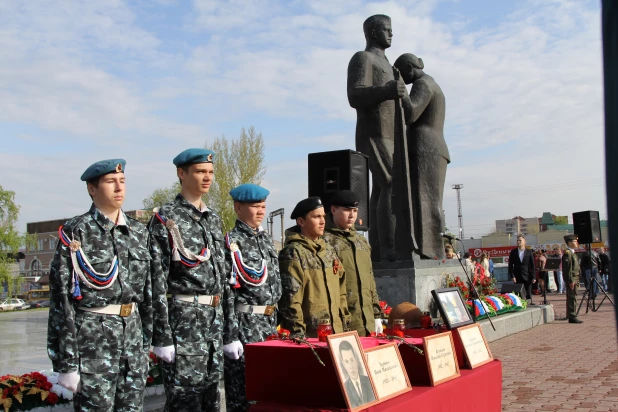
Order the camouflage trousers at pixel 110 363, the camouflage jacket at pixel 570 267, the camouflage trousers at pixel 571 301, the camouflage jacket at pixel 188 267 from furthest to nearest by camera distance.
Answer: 1. the camouflage jacket at pixel 570 267
2. the camouflage trousers at pixel 571 301
3. the camouflage jacket at pixel 188 267
4. the camouflage trousers at pixel 110 363

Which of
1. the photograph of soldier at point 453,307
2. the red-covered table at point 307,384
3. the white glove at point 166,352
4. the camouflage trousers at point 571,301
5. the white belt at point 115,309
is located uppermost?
the white belt at point 115,309

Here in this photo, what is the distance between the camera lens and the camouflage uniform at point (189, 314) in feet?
11.7

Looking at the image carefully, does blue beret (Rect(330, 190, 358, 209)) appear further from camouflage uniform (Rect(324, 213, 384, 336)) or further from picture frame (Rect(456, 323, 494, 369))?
picture frame (Rect(456, 323, 494, 369))

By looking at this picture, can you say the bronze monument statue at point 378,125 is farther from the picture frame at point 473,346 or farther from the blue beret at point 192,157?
the blue beret at point 192,157

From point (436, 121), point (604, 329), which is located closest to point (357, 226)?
point (436, 121)

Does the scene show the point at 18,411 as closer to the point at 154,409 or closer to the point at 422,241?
the point at 154,409

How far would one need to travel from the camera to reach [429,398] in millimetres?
3416

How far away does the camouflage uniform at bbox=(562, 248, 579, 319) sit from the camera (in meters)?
11.7

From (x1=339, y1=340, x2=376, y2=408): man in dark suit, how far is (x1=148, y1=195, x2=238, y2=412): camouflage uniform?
992 millimetres

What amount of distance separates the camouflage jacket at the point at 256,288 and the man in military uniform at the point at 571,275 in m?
9.07

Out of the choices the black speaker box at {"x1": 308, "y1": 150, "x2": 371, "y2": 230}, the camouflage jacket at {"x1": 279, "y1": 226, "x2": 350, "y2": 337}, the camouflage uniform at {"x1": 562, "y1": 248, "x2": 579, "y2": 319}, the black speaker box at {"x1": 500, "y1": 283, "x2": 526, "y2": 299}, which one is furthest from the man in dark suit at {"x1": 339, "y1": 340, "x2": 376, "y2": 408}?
the black speaker box at {"x1": 500, "y1": 283, "x2": 526, "y2": 299}

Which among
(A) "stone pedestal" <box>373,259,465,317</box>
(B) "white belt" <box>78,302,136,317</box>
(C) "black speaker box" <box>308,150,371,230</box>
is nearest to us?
(B) "white belt" <box>78,302,136,317</box>

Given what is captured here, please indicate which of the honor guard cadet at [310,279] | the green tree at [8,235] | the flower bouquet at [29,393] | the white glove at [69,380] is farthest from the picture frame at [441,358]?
the green tree at [8,235]

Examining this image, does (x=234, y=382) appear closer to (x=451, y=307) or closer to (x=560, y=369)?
(x=451, y=307)
